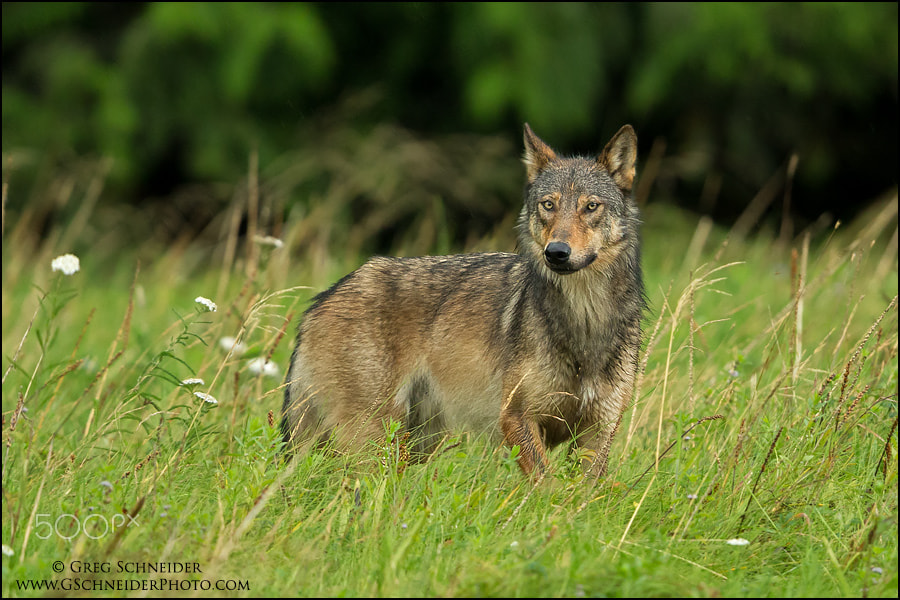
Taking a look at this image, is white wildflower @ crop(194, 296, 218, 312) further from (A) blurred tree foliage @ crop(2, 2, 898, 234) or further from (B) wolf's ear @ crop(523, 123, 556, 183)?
(A) blurred tree foliage @ crop(2, 2, 898, 234)

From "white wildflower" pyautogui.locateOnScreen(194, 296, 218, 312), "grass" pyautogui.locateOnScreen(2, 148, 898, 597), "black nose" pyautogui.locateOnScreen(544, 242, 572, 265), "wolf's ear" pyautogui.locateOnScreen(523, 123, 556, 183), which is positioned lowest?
"grass" pyautogui.locateOnScreen(2, 148, 898, 597)

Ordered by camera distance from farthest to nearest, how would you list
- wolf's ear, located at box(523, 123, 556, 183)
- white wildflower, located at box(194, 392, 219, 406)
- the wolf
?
wolf's ear, located at box(523, 123, 556, 183) < the wolf < white wildflower, located at box(194, 392, 219, 406)

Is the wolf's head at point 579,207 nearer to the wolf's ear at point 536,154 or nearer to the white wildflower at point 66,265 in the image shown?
the wolf's ear at point 536,154

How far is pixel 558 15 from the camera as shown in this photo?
10.0 m

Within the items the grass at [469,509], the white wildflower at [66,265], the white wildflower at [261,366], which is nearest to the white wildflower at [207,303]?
the grass at [469,509]

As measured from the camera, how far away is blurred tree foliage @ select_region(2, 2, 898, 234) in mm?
10000

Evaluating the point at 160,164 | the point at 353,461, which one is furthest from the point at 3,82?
the point at 353,461

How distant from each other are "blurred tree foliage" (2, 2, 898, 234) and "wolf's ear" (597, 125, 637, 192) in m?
5.47

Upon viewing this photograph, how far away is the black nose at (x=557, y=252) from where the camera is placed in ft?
13.2

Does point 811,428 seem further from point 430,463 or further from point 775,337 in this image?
point 430,463

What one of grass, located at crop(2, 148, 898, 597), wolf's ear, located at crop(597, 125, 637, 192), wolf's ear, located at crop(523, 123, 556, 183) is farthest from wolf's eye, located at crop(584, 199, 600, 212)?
grass, located at crop(2, 148, 898, 597)

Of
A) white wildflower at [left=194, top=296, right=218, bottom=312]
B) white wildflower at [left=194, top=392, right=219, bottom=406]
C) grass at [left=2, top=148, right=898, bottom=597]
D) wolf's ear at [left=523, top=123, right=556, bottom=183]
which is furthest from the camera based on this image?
wolf's ear at [left=523, top=123, right=556, bottom=183]

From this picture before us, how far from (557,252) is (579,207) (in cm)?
37

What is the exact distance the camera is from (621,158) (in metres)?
4.58
